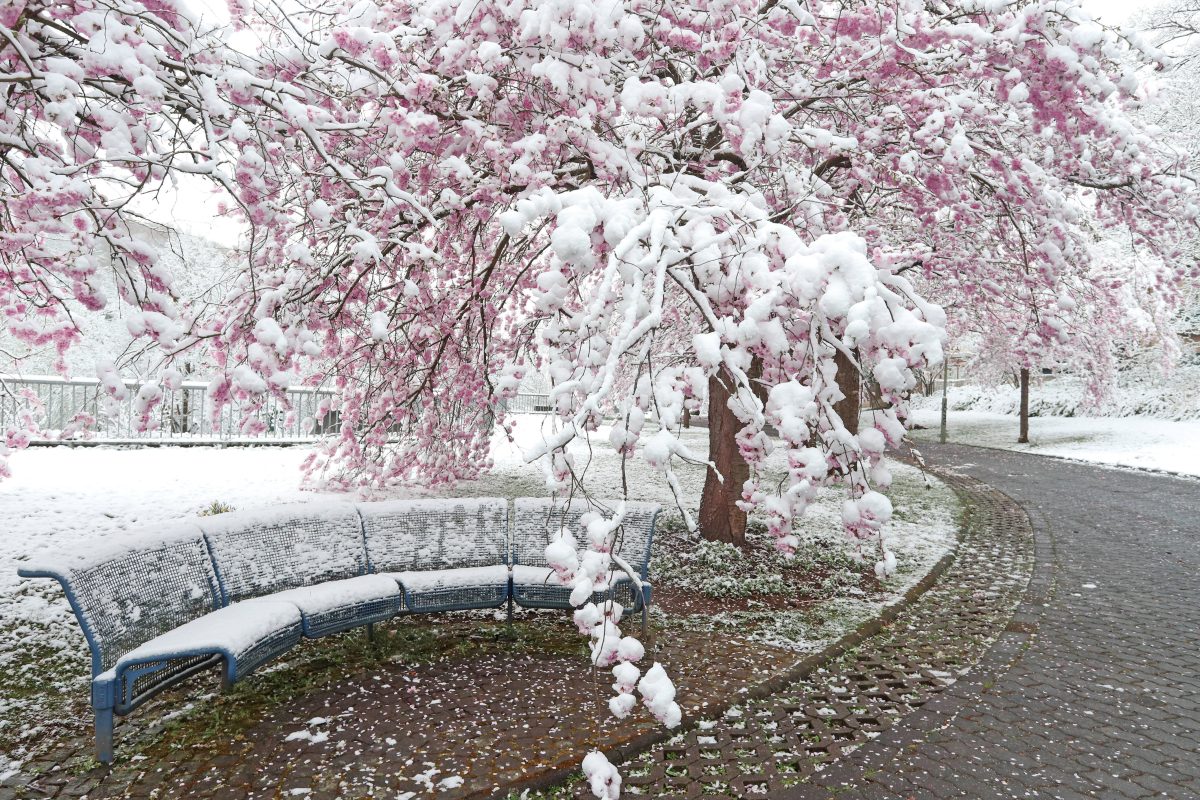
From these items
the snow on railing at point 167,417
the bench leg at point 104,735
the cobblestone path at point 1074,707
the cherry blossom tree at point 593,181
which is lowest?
the cobblestone path at point 1074,707

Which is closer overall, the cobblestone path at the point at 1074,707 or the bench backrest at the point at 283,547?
the cobblestone path at the point at 1074,707

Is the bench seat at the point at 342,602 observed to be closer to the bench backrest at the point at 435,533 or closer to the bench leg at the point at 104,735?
the bench backrest at the point at 435,533

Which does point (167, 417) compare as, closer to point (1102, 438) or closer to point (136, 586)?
point (136, 586)

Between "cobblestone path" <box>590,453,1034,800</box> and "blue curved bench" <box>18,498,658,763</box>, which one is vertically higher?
"blue curved bench" <box>18,498,658,763</box>

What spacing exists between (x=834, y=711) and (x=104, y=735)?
3.97m

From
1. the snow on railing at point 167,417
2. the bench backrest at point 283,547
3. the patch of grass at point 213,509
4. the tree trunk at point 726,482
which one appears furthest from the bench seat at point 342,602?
the snow on railing at point 167,417

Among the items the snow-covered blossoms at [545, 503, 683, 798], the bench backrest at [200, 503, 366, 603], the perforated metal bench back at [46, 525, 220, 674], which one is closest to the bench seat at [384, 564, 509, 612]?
the bench backrest at [200, 503, 366, 603]

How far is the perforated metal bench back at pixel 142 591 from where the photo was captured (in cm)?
346

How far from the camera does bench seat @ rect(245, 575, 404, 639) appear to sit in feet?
14.4

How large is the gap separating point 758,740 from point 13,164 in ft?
16.1

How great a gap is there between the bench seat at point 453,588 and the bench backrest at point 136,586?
1233mm

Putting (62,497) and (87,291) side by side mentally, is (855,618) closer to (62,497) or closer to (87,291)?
(87,291)

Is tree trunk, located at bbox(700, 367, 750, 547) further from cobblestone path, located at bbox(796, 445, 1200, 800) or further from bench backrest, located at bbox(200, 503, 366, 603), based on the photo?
bench backrest, located at bbox(200, 503, 366, 603)

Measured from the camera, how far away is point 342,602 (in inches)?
178
